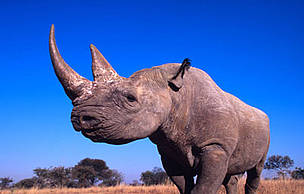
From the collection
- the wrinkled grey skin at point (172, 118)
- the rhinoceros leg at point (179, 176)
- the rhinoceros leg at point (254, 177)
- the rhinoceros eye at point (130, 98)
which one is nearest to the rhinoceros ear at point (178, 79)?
the wrinkled grey skin at point (172, 118)

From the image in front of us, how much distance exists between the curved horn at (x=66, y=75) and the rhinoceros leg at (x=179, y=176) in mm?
2053

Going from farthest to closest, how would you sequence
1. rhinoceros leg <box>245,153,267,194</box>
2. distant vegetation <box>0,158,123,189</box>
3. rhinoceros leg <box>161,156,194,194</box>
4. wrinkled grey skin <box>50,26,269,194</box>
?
distant vegetation <box>0,158,123,189</box>, rhinoceros leg <box>245,153,267,194</box>, rhinoceros leg <box>161,156,194,194</box>, wrinkled grey skin <box>50,26,269,194</box>

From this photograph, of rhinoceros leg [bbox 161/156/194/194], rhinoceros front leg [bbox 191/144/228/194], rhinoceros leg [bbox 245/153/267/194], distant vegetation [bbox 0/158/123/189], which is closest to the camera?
rhinoceros front leg [bbox 191/144/228/194]

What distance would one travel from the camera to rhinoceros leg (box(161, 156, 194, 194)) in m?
4.31

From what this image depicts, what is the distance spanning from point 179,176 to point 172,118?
1290 millimetres

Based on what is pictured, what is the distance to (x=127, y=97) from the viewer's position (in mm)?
3008

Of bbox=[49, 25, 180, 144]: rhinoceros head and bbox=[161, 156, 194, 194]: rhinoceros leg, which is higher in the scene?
bbox=[49, 25, 180, 144]: rhinoceros head

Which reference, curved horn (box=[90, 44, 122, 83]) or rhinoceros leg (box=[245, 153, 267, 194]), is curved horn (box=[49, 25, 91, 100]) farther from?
rhinoceros leg (box=[245, 153, 267, 194])

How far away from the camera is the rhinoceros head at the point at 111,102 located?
2.73m

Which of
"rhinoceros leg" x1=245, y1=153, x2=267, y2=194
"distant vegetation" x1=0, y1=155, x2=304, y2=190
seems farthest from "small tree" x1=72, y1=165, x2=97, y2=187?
"rhinoceros leg" x1=245, y1=153, x2=267, y2=194

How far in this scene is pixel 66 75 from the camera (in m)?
3.00

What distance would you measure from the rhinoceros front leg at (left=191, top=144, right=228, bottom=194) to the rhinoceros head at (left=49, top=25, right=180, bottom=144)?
0.84 meters

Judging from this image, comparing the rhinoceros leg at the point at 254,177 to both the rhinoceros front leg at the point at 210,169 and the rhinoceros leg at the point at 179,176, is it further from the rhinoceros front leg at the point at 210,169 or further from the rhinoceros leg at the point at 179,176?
the rhinoceros front leg at the point at 210,169

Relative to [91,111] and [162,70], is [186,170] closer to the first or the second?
[162,70]
